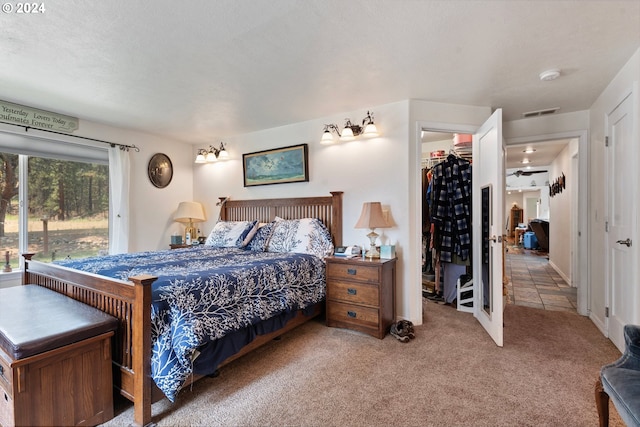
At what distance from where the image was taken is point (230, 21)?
1735 mm

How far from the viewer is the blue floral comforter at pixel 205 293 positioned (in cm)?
160

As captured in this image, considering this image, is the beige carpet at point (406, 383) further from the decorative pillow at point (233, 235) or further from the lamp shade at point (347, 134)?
the lamp shade at point (347, 134)

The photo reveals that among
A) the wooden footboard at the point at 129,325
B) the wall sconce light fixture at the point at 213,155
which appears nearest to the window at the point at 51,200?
the wall sconce light fixture at the point at 213,155

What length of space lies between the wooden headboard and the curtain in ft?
3.93

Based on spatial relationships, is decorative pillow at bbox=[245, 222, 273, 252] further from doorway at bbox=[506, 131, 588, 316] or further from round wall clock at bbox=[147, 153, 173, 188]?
doorway at bbox=[506, 131, 588, 316]

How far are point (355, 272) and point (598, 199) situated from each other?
2.48 meters


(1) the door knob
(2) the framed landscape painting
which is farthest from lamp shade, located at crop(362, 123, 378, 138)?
(1) the door knob

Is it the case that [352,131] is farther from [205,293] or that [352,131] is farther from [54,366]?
[54,366]

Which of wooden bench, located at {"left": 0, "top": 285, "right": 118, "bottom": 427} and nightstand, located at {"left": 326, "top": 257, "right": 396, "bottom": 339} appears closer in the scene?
wooden bench, located at {"left": 0, "top": 285, "right": 118, "bottom": 427}

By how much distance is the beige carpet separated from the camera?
1.62 metres

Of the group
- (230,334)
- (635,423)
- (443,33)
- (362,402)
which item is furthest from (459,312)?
(443,33)

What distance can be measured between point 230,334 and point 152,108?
2.53 meters

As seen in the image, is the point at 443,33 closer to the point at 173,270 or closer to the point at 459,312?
the point at 173,270

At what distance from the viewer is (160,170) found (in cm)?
430
